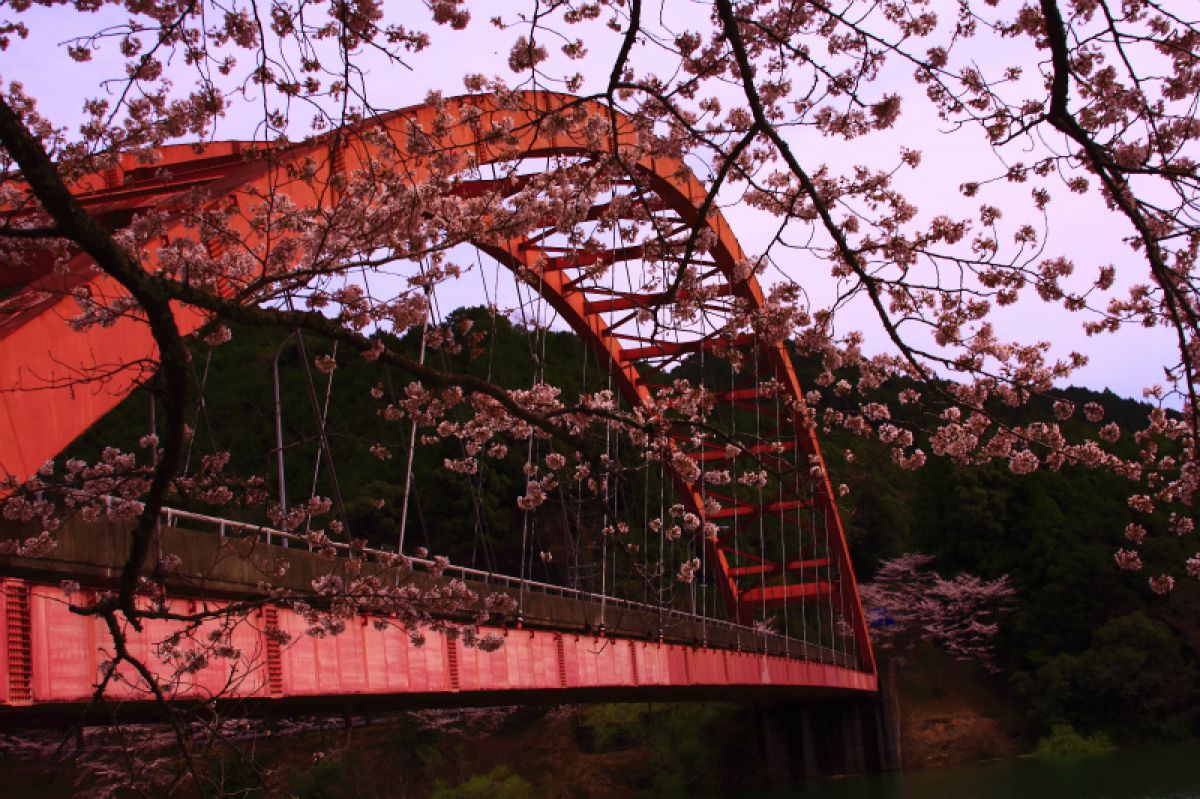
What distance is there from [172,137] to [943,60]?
9.08 feet

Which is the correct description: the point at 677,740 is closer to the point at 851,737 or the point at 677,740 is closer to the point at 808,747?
the point at 808,747

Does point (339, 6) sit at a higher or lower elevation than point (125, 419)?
lower

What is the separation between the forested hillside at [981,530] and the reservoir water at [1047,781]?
1631mm

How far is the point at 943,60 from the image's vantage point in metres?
4.50

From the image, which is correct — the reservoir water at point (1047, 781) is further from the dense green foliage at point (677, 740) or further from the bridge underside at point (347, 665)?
the bridge underside at point (347, 665)

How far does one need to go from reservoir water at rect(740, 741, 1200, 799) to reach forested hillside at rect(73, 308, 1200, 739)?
163 cm

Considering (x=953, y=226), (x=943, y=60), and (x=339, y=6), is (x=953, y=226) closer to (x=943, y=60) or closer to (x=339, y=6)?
(x=943, y=60)

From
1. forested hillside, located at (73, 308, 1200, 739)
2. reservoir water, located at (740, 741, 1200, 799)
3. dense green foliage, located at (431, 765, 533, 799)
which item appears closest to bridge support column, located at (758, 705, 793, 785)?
reservoir water, located at (740, 741, 1200, 799)

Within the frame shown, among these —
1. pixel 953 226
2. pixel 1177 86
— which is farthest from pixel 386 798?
pixel 1177 86

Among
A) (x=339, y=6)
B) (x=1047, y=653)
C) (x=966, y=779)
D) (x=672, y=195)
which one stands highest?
(x=672, y=195)

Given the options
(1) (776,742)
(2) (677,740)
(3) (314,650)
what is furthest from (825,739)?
(3) (314,650)

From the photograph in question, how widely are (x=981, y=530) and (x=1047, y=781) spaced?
407 inches

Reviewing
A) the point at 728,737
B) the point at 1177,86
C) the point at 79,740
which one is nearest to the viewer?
the point at 79,740

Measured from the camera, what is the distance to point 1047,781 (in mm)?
21859
